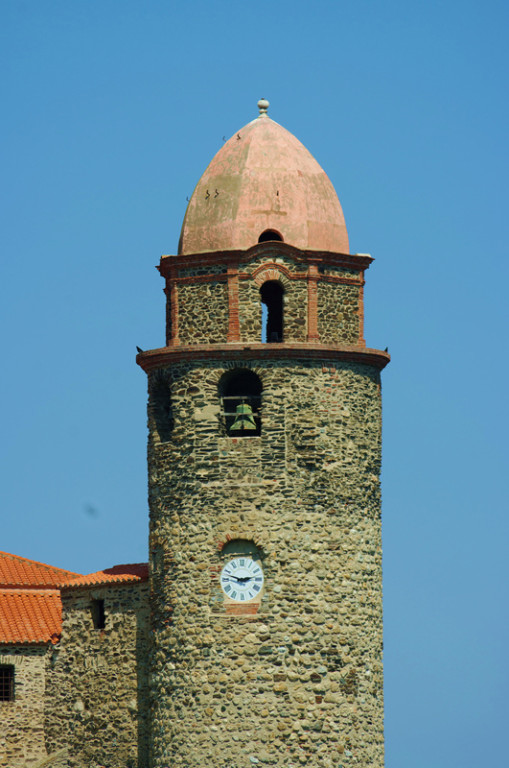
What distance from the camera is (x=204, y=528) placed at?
50594 millimetres

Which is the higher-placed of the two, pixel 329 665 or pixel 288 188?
pixel 288 188

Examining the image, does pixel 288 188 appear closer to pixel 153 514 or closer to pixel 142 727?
pixel 153 514

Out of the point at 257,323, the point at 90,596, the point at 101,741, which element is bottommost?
the point at 101,741

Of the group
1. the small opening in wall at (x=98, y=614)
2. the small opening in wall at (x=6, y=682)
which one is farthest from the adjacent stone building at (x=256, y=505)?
the small opening in wall at (x=6, y=682)

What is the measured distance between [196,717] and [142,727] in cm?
281

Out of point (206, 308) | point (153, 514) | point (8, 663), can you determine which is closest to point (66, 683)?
point (8, 663)

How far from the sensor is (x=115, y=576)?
53.6 m

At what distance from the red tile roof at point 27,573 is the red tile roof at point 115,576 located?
5.55 ft

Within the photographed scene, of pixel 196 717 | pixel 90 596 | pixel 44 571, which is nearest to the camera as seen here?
pixel 196 717

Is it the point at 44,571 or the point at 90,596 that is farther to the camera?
the point at 44,571

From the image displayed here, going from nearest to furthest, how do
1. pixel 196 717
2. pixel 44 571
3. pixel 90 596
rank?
pixel 196 717 < pixel 90 596 < pixel 44 571

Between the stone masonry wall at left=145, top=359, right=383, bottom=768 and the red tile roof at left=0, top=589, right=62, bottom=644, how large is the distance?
15.0 ft

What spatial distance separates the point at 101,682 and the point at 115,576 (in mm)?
2624

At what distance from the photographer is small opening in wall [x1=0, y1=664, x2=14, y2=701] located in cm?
5481
